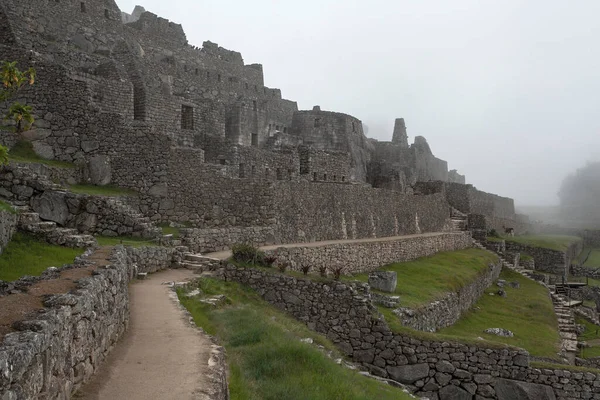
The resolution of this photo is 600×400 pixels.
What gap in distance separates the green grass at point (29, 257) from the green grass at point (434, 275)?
12.7 metres

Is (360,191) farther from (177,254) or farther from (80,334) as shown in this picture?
(80,334)

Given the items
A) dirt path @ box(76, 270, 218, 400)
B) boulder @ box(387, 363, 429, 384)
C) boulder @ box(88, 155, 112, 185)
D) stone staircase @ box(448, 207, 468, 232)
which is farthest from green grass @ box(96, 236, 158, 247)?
stone staircase @ box(448, 207, 468, 232)

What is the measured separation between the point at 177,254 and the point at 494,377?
11318mm

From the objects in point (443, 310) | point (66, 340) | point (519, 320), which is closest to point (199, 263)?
point (443, 310)

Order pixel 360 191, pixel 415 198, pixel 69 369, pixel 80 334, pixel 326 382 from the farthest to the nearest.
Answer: pixel 415 198 → pixel 360 191 → pixel 326 382 → pixel 80 334 → pixel 69 369

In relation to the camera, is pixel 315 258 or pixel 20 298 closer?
pixel 20 298

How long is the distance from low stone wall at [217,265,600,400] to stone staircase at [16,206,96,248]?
17.3 ft

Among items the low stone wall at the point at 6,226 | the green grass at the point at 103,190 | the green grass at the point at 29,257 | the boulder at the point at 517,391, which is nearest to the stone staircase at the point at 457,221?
the boulder at the point at 517,391

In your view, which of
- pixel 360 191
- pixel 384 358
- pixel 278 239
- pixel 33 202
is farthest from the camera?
pixel 360 191

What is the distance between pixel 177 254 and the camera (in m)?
19.4

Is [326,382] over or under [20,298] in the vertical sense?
under

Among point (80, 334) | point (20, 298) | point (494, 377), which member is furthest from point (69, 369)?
point (494, 377)

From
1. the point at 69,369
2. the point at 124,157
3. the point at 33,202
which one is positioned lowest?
the point at 69,369

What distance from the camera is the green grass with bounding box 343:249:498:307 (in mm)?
24094
